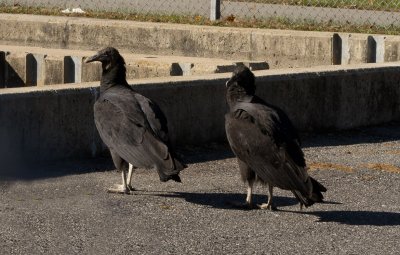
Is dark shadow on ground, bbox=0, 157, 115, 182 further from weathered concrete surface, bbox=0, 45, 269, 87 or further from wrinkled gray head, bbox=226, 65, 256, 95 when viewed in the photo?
weathered concrete surface, bbox=0, 45, 269, 87

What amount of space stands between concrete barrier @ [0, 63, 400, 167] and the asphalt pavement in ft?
0.67

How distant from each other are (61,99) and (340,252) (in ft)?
10.9

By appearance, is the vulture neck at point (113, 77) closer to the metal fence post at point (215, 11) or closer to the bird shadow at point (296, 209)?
the bird shadow at point (296, 209)

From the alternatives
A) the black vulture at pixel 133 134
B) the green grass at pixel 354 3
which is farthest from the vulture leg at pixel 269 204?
the green grass at pixel 354 3

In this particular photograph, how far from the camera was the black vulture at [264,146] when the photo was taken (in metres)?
8.28

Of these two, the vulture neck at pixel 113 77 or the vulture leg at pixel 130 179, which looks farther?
the vulture neck at pixel 113 77

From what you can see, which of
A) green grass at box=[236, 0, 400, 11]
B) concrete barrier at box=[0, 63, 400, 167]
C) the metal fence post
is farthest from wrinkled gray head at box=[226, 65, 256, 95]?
green grass at box=[236, 0, 400, 11]

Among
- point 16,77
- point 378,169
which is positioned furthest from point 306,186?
point 16,77

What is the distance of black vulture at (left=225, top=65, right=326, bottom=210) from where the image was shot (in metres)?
8.28

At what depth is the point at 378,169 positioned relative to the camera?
33.4ft

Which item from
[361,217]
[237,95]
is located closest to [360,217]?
[361,217]

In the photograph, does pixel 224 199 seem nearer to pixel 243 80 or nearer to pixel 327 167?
pixel 243 80

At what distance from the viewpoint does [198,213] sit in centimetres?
851

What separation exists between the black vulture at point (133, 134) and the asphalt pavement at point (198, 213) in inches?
11.2
